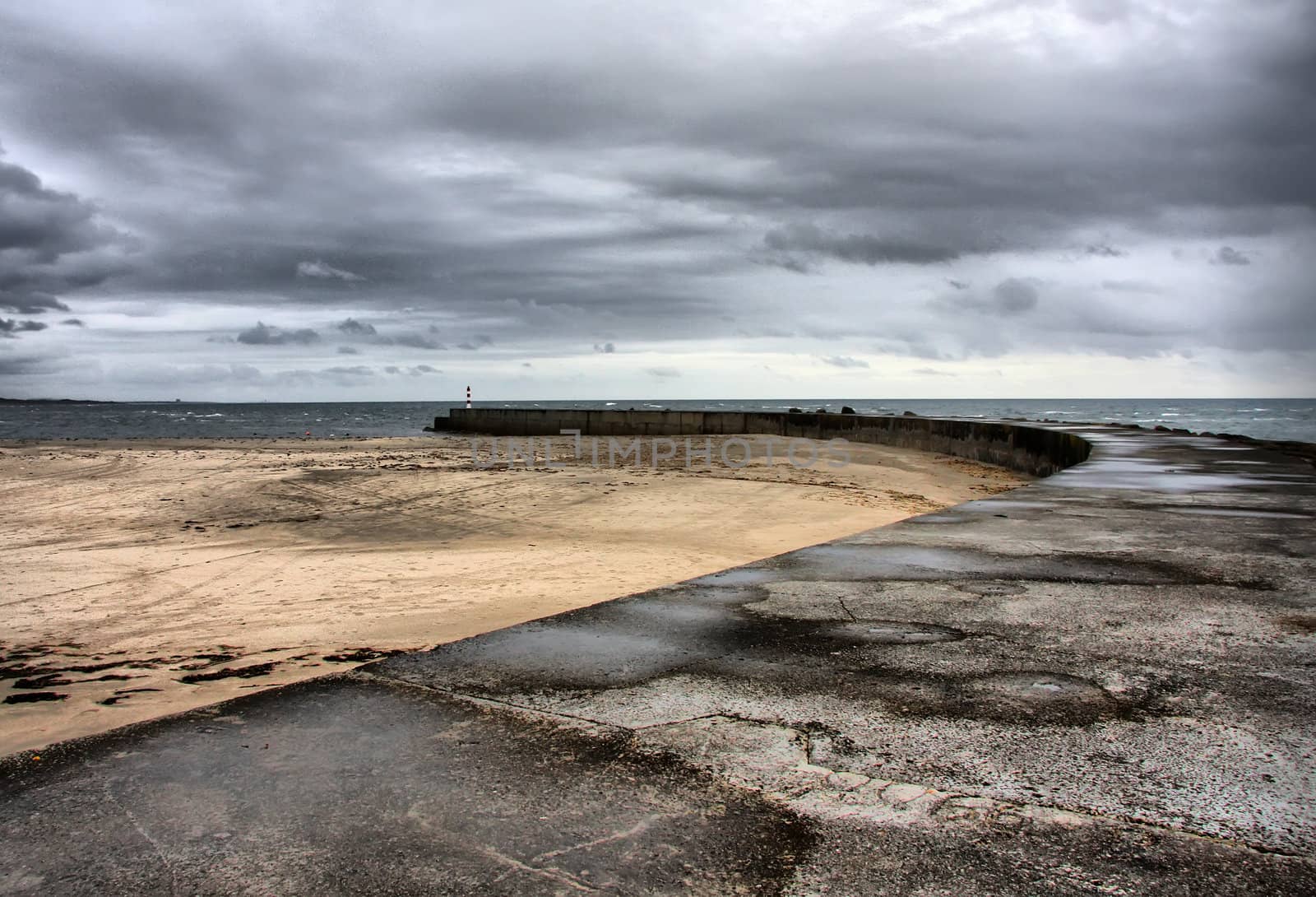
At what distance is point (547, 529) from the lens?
10758 mm

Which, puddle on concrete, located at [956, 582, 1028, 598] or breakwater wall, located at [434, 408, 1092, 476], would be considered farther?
breakwater wall, located at [434, 408, 1092, 476]

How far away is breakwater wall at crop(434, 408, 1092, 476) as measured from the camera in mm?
19500

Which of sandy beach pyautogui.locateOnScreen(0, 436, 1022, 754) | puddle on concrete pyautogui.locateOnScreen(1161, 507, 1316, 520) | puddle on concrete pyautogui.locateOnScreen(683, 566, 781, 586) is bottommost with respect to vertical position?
sandy beach pyautogui.locateOnScreen(0, 436, 1022, 754)

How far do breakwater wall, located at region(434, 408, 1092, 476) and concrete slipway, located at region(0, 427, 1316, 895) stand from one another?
39.9ft

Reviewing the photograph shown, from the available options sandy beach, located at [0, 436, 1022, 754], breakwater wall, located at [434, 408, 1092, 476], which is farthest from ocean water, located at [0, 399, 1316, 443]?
sandy beach, located at [0, 436, 1022, 754]

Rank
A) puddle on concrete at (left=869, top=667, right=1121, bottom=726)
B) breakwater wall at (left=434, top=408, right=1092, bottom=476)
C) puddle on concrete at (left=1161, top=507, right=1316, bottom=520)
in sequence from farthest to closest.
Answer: breakwater wall at (left=434, top=408, right=1092, bottom=476) < puddle on concrete at (left=1161, top=507, right=1316, bottom=520) < puddle on concrete at (left=869, top=667, right=1121, bottom=726)

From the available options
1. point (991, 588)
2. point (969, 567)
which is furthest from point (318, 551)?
point (991, 588)

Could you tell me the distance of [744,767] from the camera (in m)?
2.20

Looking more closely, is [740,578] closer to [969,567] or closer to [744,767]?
[969,567]

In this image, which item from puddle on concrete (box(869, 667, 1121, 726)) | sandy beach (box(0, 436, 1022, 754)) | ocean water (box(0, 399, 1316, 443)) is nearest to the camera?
puddle on concrete (box(869, 667, 1121, 726))

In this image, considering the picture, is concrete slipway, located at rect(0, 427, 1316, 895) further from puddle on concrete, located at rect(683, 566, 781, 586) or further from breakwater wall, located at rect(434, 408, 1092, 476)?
breakwater wall, located at rect(434, 408, 1092, 476)

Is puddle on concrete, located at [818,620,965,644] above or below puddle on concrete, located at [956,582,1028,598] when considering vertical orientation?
below

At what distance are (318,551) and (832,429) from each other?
23039 millimetres

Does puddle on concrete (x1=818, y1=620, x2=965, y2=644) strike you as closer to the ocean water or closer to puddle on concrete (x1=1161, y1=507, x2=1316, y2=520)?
puddle on concrete (x1=1161, y1=507, x2=1316, y2=520)
